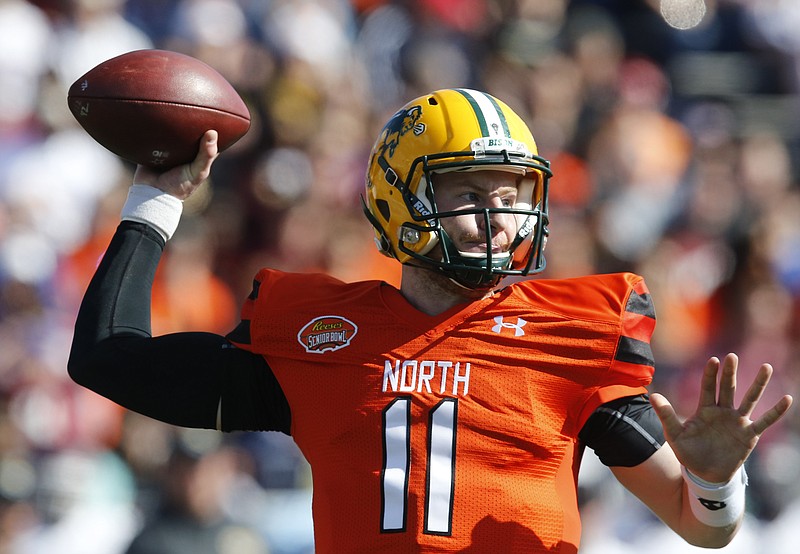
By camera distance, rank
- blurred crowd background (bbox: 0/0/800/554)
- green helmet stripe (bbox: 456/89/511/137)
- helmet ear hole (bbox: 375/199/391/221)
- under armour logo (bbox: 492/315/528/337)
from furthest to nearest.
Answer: blurred crowd background (bbox: 0/0/800/554)
helmet ear hole (bbox: 375/199/391/221)
green helmet stripe (bbox: 456/89/511/137)
under armour logo (bbox: 492/315/528/337)

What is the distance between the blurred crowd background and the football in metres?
2.17

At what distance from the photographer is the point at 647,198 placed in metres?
6.67

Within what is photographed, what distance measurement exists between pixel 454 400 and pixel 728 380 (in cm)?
54

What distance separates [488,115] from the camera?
2.68m

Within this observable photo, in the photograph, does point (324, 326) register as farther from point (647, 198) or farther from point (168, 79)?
point (647, 198)

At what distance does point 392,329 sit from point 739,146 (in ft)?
16.6

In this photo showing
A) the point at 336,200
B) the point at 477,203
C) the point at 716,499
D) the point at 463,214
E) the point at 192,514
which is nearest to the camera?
A: the point at 716,499

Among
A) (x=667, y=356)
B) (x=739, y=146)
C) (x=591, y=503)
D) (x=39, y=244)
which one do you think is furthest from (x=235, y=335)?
(x=739, y=146)

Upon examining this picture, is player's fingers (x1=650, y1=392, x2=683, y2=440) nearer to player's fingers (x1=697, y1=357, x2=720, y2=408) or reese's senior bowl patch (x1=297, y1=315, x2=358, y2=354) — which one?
player's fingers (x1=697, y1=357, x2=720, y2=408)

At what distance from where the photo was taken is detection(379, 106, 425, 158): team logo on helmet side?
107 inches

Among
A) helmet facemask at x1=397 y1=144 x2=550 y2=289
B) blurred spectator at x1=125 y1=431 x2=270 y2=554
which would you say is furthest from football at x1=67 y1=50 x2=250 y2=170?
blurred spectator at x1=125 y1=431 x2=270 y2=554

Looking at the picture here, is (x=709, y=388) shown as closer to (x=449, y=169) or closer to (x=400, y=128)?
(x=449, y=169)

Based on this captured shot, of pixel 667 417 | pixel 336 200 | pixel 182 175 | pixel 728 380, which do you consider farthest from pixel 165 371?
pixel 336 200

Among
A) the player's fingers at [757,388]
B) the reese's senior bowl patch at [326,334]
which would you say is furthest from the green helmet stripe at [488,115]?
the player's fingers at [757,388]
